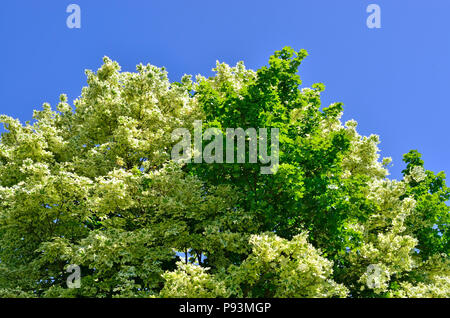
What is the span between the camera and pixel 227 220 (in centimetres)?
1296

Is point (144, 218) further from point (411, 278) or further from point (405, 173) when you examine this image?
point (405, 173)

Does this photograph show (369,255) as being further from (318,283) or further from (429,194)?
(429,194)

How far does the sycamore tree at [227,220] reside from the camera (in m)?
11.5

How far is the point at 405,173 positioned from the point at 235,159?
528 inches

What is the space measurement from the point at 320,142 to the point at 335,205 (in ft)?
9.14

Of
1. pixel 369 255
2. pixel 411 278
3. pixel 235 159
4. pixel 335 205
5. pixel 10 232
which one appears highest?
pixel 235 159

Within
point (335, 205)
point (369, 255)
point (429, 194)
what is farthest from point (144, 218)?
point (429, 194)

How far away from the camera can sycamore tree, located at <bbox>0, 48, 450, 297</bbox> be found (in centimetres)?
1149

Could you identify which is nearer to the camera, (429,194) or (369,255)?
(369,255)

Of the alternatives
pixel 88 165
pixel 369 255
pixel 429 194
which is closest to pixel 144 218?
pixel 88 165
